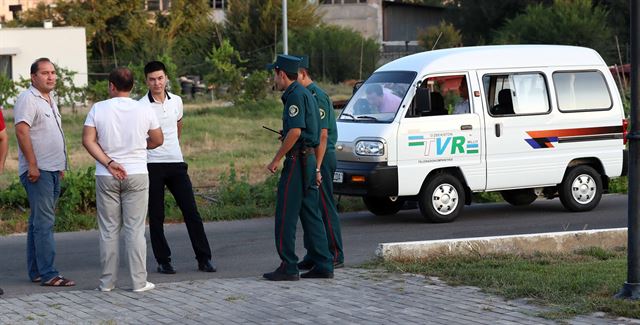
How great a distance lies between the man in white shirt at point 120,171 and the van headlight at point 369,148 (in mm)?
4798

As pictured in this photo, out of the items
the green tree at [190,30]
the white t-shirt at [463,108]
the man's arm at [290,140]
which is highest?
the green tree at [190,30]

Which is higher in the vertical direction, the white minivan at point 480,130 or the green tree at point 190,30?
the green tree at point 190,30

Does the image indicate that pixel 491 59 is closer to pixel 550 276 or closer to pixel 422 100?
pixel 422 100

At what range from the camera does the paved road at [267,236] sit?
10.7 meters

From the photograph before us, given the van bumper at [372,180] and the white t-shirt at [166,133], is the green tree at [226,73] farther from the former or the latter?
the white t-shirt at [166,133]

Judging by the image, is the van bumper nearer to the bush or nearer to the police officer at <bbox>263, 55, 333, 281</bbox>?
the police officer at <bbox>263, 55, 333, 281</bbox>

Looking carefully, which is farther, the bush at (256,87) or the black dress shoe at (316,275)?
the bush at (256,87)

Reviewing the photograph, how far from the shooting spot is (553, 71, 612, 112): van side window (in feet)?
49.1

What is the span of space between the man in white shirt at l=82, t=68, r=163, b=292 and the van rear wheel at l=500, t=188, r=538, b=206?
24.6 feet

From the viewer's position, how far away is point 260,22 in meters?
62.9

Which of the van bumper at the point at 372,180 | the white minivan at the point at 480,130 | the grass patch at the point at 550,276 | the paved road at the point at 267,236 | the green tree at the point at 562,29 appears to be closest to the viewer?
the grass patch at the point at 550,276

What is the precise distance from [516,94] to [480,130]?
2.40 feet

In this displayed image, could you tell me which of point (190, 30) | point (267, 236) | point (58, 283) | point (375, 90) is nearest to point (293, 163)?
point (58, 283)

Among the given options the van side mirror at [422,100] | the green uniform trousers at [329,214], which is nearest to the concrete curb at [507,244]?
the green uniform trousers at [329,214]
